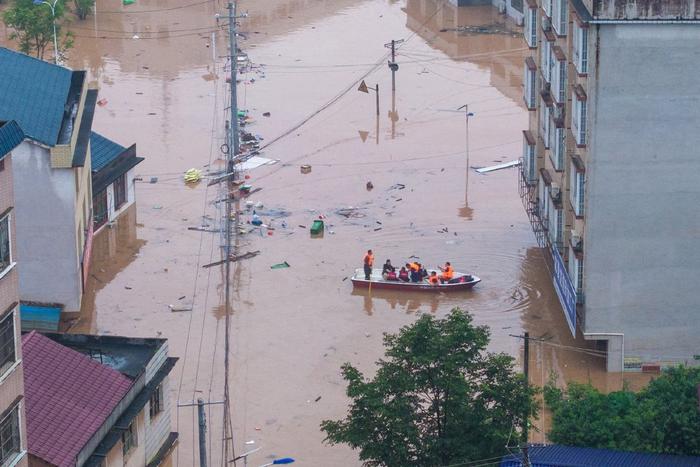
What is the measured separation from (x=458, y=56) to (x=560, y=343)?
116 feet

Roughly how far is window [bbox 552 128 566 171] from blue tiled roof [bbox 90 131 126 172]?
13690 millimetres

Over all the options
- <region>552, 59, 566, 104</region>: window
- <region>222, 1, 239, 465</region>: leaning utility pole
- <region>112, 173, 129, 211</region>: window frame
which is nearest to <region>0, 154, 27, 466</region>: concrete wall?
<region>222, 1, 239, 465</region>: leaning utility pole

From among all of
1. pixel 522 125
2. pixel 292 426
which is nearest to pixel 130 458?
pixel 292 426

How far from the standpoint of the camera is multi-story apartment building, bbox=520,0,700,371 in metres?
28.9

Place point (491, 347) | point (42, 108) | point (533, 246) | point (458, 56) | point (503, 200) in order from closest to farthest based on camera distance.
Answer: point (491, 347) < point (42, 108) < point (533, 246) < point (503, 200) < point (458, 56)

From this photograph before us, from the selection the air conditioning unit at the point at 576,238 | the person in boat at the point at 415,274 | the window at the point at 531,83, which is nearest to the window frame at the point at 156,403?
the air conditioning unit at the point at 576,238

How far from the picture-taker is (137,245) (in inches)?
1603

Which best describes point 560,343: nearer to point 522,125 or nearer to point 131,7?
point 522,125

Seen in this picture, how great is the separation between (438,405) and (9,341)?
7341 millimetres

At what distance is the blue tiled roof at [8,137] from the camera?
1759 cm

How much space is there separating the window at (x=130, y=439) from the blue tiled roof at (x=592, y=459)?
263 inches

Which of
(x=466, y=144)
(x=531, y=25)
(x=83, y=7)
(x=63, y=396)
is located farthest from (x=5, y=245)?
(x=83, y=7)

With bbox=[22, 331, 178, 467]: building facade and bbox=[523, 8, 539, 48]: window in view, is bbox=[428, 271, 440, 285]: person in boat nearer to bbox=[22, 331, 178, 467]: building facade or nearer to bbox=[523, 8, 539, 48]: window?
bbox=[523, 8, 539, 48]: window

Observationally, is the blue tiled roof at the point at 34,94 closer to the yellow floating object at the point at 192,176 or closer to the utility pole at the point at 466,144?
the yellow floating object at the point at 192,176
